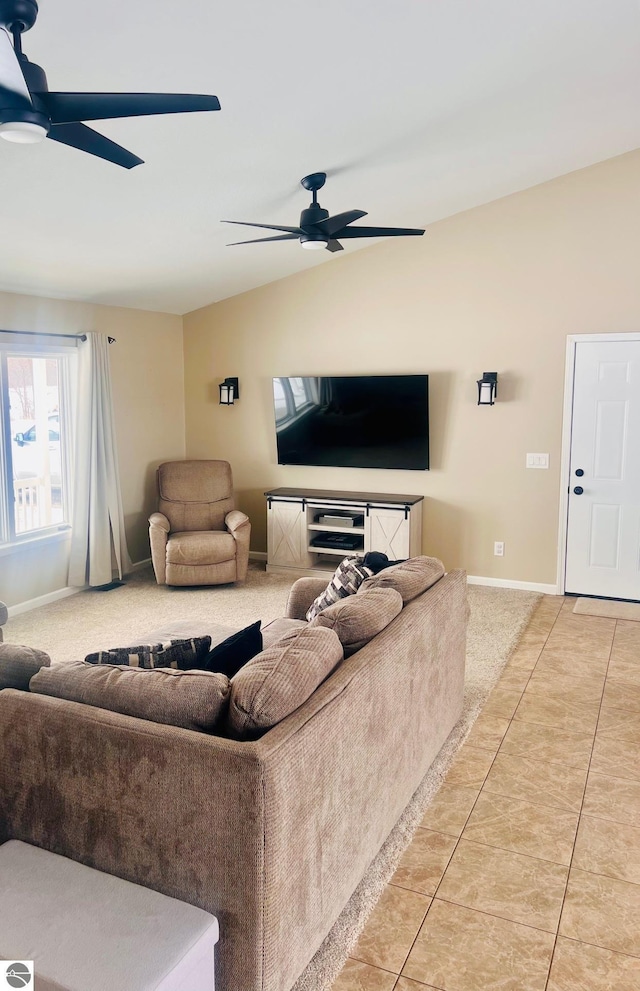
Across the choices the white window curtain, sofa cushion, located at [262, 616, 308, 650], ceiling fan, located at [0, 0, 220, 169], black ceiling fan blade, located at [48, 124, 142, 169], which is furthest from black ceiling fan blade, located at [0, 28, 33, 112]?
the white window curtain

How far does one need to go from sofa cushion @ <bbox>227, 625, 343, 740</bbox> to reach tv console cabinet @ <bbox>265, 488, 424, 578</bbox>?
3.79m

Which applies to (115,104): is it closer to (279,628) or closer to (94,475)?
(279,628)

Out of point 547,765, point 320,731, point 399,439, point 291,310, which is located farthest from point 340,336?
point 320,731

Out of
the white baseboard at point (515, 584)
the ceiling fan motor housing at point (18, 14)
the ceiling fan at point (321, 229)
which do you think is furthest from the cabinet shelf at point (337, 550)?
the ceiling fan motor housing at point (18, 14)

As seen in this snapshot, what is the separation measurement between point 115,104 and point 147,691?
1726 mm

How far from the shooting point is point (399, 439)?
247 inches

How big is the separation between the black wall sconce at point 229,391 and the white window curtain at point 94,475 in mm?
1234

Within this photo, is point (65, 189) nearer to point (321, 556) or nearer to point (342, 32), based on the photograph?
point (342, 32)

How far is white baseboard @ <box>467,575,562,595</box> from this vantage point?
234 inches

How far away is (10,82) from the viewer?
2.01 meters

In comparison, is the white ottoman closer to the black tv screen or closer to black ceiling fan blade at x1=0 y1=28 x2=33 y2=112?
black ceiling fan blade at x1=0 y1=28 x2=33 y2=112

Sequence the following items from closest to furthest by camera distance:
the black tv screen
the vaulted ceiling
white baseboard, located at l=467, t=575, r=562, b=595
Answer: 1. the vaulted ceiling
2. white baseboard, located at l=467, t=575, r=562, b=595
3. the black tv screen

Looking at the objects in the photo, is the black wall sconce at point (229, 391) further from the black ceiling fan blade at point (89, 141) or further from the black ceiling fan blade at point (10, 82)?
the black ceiling fan blade at point (10, 82)

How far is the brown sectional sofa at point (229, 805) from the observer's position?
1.81m
